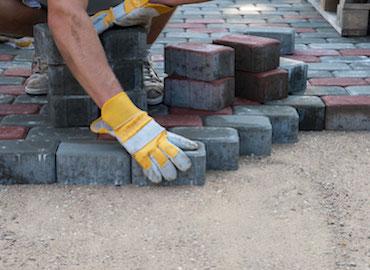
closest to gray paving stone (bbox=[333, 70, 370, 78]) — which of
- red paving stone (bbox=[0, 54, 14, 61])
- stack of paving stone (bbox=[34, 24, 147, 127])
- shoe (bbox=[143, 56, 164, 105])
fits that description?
shoe (bbox=[143, 56, 164, 105])

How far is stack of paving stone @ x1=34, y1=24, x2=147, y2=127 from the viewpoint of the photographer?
2.85 m

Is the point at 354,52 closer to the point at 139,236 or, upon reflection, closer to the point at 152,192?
the point at 152,192

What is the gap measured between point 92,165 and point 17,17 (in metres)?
0.95

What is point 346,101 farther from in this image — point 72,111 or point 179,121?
point 72,111

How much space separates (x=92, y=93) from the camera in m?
2.61

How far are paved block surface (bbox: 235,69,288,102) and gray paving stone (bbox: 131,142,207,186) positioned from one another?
64cm

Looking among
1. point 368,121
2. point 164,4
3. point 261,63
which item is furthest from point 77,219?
point 368,121

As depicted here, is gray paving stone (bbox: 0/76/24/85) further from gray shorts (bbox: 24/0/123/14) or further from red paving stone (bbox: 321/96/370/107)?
red paving stone (bbox: 321/96/370/107)

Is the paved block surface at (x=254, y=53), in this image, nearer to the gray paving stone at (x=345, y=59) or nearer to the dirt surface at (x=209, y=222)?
the dirt surface at (x=209, y=222)

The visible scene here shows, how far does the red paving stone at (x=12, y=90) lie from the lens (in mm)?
3406

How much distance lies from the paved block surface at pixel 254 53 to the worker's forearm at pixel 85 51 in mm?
778

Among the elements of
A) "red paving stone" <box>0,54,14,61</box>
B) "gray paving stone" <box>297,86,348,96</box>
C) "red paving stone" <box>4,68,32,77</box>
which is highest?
"gray paving stone" <box>297,86,348,96</box>

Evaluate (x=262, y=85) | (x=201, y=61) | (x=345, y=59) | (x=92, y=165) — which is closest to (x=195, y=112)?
(x=201, y=61)

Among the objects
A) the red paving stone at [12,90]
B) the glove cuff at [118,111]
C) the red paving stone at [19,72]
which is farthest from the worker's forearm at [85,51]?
the red paving stone at [19,72]
